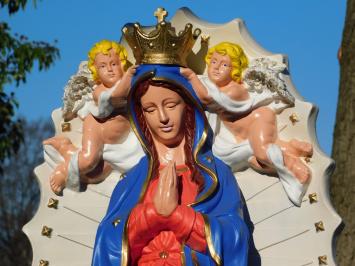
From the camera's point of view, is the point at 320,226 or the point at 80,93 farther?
the point at 80,93

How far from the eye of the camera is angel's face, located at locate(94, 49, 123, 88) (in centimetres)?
365

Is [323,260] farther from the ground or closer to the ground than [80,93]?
closer to the ground

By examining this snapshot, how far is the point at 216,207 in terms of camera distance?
3.40 meters

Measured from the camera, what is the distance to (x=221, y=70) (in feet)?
11.6

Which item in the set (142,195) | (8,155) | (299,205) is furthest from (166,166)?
(8,155)

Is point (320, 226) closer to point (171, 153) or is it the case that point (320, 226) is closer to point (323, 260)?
point (323, 260)

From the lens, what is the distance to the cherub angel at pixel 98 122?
144 inches

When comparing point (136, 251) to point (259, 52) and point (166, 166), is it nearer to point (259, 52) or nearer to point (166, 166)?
point (166, 166)

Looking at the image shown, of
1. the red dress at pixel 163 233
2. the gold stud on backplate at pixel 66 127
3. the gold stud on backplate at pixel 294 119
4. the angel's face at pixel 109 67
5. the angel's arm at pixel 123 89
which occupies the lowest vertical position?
the red dress at pixel 163 233

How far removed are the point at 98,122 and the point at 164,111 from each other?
34cm

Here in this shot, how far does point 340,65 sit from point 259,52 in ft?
2.77

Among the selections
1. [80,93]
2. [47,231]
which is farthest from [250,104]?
[47,231]

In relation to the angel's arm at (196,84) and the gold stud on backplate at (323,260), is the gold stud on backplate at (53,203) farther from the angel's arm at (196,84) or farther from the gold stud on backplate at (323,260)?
the gold stud on backplate at (323,260)

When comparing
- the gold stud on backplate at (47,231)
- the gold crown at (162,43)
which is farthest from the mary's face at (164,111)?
the gold stud on backplate at (47,231)
